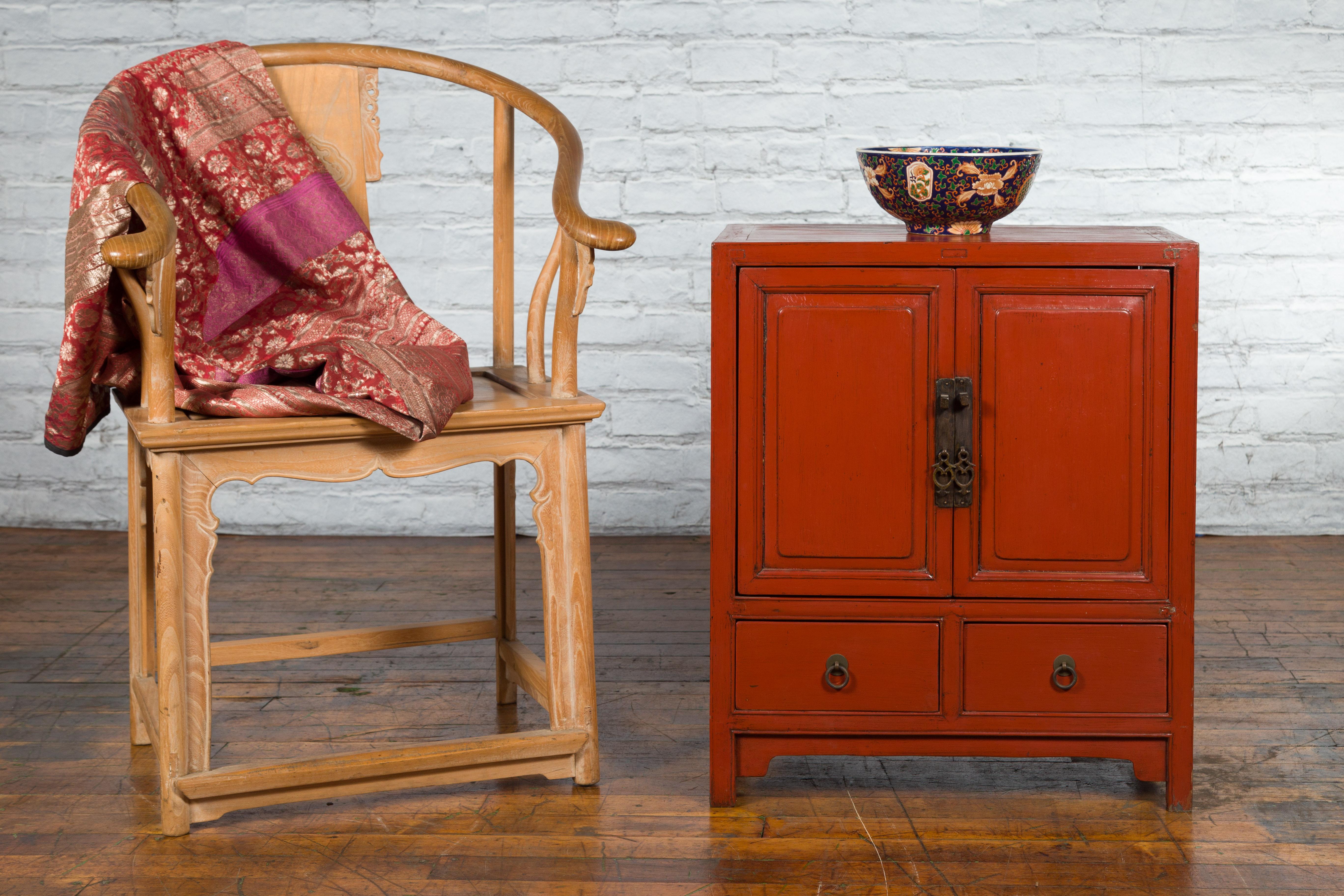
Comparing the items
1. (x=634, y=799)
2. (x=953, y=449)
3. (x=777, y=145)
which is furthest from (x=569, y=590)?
(x=777, y=145)

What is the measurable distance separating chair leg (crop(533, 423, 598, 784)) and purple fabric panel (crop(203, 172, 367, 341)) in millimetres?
449

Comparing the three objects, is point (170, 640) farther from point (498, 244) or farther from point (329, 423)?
point (498, 244)

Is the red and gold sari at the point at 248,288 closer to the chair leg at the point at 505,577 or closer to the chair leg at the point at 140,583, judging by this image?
the chair leg at the point at 140,583

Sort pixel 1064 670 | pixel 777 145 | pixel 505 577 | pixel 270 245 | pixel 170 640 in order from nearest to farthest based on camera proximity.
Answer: pixel 170 640 → pixel 1064 670 → pixel 270 245 → pixel 505 577 → pixel 777 145

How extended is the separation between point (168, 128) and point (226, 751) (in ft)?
2.84

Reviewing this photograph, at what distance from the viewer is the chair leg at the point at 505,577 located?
2.16 m

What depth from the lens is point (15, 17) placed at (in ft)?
10.7

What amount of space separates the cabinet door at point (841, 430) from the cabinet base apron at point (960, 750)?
0.65 feet

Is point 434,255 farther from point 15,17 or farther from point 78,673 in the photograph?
point 78,673

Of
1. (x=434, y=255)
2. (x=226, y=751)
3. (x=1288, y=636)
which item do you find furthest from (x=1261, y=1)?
(x=226, y=751)

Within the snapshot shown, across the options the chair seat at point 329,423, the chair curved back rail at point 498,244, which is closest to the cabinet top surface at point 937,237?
the chair curved back rail at point 498,244

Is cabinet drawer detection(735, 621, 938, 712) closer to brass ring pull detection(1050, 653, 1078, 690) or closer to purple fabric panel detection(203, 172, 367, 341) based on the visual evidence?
brass ring pull detection(1050, 653, 1078, 690)

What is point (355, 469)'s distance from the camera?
1740 mm

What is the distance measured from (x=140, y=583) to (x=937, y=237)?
1.19 m
